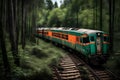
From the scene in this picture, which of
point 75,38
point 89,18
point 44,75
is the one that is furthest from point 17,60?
point 89,18

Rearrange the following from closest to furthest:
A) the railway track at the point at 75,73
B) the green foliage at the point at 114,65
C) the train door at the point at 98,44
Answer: the railway track at the point at 75,73, the green foliage at the point at 114,65, the train door at the point at 98,44

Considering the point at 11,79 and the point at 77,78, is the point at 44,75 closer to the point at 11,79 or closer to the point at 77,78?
the point at 77,78

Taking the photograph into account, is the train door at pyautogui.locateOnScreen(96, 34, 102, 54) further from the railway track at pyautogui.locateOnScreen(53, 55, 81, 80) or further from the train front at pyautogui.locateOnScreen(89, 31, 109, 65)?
the railway track at pyautogui.locateOnScreen(53, 55, 81, 80)

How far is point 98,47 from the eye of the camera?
17.3m

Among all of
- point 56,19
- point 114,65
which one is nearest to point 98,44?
point 114,65

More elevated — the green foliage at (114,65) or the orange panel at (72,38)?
the orange panel at (72,38)

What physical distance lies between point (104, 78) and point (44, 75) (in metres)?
3.90

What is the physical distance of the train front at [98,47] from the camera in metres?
17.0

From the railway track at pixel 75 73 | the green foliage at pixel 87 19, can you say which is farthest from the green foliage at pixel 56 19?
the railway track at pixel 75 73

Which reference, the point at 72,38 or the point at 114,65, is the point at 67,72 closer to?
the point at 114,65

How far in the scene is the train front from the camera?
1702 cm

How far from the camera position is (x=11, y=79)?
Result: 10484 mm

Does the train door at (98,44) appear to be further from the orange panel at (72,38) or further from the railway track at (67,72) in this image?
the orange panel at (72,38)

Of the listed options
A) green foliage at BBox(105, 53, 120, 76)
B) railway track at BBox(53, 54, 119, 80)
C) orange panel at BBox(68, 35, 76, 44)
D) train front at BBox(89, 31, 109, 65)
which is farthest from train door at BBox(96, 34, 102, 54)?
orange panel at BBox(68, 35, 76, 44)
